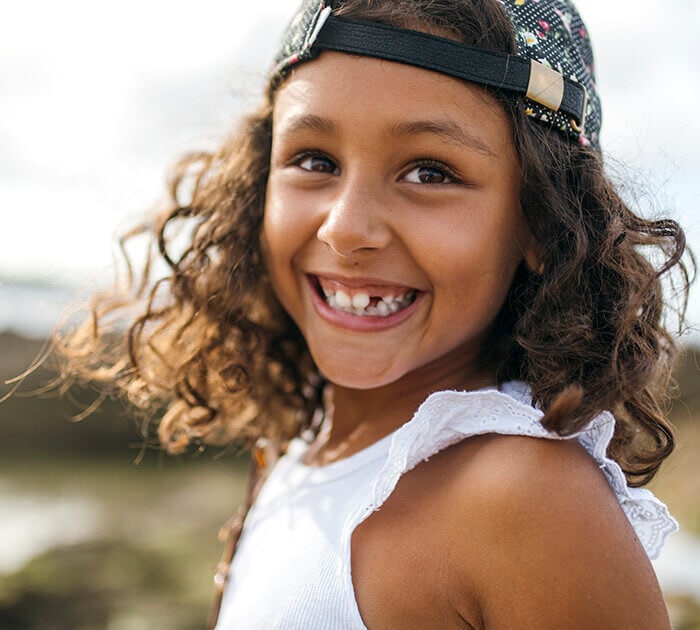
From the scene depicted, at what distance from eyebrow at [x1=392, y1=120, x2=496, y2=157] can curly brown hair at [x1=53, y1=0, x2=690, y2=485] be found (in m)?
0.12

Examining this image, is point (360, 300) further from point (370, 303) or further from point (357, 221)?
point (357, 221)

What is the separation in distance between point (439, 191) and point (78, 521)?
14.1 ft

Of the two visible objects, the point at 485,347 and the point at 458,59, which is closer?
the point at 458,59

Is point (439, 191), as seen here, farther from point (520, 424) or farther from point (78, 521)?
point (78, 521)

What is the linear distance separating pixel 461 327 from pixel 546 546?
0.58 meters

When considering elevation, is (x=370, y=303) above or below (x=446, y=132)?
below


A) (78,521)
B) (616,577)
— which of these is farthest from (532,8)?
(78,521)

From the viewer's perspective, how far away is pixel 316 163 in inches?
72.4

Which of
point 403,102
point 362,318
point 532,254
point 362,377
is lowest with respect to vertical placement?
point 362,377

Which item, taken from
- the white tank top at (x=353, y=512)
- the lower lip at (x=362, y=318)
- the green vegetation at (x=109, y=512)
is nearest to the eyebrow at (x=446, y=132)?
the lower lip at (x=362, y=318)

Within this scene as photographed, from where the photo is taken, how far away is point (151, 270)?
2.42 metres

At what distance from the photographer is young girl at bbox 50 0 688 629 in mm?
1344

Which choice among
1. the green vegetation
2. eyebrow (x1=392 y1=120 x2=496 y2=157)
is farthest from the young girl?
the green vegetation

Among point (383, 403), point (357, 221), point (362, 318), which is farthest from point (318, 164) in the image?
point (383, 403)
